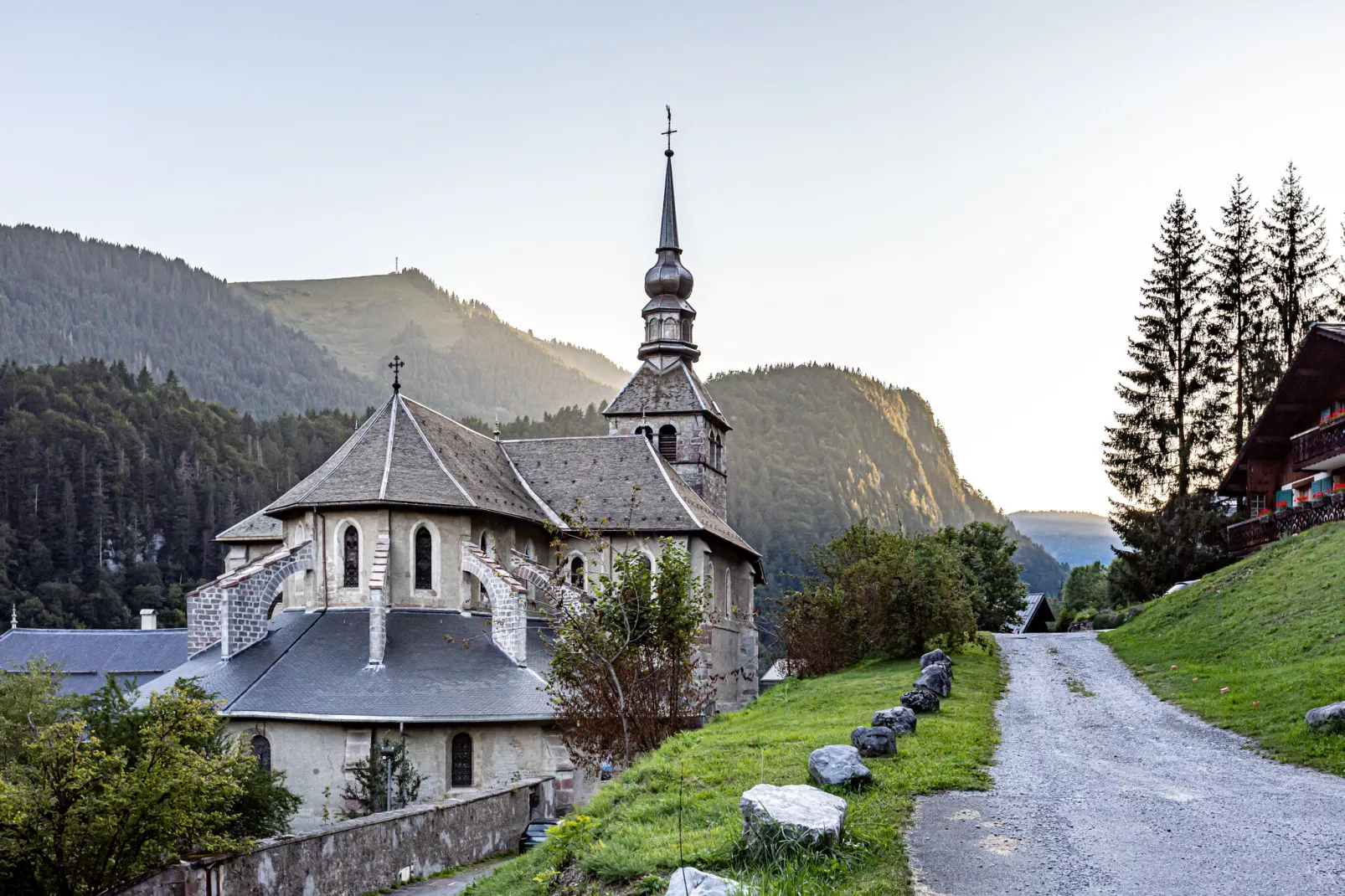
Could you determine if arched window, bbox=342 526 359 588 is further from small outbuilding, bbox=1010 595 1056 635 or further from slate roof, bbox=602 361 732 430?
small outbuilding, bbox=1010 595 1056 635

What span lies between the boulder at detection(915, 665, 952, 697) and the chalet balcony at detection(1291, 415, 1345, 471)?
1797 centimetres

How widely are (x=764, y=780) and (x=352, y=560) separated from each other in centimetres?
2200

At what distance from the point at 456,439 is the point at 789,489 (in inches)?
3735

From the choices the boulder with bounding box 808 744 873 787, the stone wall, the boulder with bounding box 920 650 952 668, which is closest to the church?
the stone wall

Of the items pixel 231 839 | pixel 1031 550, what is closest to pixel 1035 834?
pixel 231 839

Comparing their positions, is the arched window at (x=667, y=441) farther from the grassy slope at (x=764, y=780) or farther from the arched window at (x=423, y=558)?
the grassy slope at (x=764, y=780)

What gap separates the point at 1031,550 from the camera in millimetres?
147500

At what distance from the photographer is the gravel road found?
27.7 ft

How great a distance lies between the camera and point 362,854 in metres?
18.0

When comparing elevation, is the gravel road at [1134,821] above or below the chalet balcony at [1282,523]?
below

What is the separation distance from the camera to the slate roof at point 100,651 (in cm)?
5084

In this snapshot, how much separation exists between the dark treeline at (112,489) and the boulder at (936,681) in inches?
2881

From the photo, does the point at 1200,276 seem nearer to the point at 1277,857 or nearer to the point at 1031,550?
the point at 1277,857

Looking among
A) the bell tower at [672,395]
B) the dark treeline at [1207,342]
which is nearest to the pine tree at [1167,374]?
the dark treeline at [1207,342]
